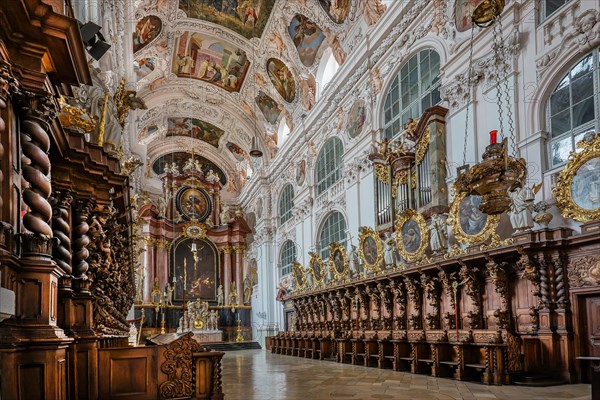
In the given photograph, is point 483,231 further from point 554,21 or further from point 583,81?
point 554,21

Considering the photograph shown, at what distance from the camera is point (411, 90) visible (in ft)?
48.0

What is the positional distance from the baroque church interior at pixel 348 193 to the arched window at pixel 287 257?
162mm

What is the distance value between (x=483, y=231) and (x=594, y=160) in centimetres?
251

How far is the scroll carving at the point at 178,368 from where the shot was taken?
677cm

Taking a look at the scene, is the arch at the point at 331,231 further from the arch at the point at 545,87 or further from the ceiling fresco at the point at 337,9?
the arch at the point at 545,87

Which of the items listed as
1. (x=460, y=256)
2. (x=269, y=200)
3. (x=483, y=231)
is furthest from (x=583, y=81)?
(x=269, y=200)

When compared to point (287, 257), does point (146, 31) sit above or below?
above

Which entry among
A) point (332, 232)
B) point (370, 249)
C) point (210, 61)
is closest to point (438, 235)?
point (370, 249)

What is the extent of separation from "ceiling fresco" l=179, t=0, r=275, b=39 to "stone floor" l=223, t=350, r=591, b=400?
50.4 ft

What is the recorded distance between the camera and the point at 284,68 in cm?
2311

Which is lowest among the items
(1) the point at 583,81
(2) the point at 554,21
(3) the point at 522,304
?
(3) the point at 522,304

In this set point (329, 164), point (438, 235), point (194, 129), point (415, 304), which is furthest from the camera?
point (194, 129)

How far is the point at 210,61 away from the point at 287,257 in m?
10.3

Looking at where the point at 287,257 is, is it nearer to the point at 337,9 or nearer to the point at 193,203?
the point at 193,203
